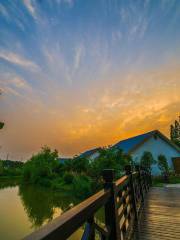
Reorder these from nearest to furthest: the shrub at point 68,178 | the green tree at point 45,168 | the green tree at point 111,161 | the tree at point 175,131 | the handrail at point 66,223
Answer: the handrail at point 66,223
the green tree at point 111,161
the shrub at point 68,178
the green tree at point 45,168
the tree at point 175,131

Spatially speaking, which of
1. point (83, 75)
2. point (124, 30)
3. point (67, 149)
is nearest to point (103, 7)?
point (124, 30)

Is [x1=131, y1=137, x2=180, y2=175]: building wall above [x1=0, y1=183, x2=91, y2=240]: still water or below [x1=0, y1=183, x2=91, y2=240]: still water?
above

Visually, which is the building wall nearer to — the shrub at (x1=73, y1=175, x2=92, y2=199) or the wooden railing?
the shrub at (x1=73, y1=175, x2=92, y2=199)

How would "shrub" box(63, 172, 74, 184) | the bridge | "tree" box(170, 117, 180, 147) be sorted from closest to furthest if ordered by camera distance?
the bridge
"shrub" box(63, 172, 74, 184)
"tree" box(170, 117, 180, 147)

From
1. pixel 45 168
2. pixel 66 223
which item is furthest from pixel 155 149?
pixel 66 223

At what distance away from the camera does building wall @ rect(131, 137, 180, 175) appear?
15822 millimetres

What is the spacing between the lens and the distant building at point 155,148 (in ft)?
52.2

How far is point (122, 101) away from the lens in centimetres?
1095

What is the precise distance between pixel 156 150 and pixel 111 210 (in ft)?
54.1

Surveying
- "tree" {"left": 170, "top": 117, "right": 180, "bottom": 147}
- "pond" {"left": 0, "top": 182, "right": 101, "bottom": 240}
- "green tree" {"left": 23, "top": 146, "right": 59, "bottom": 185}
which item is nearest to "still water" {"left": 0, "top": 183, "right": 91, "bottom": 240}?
"pond" {"left": 0, "top": 182, "right": 101, "bottom": 240}

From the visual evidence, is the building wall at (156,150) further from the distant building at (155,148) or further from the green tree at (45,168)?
the green tree at (45,168)

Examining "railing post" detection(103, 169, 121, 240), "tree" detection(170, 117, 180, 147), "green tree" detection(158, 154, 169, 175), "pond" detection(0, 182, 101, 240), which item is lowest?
"pond" detection(0, 182, 101, 240)

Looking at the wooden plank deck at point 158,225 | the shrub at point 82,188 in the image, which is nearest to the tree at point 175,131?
the shrub at point 82,188

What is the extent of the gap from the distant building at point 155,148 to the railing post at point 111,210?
1417 centimetres
